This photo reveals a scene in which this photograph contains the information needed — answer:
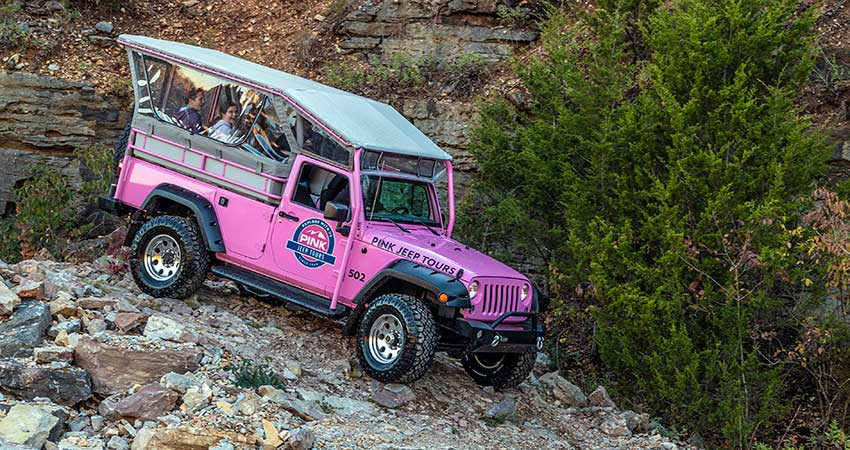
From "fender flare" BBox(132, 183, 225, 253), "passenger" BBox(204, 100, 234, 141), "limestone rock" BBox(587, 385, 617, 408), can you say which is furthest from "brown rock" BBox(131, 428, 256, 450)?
"limestone rock" BBox(587, 385, 617, 408)

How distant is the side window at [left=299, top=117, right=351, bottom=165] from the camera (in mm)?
10297

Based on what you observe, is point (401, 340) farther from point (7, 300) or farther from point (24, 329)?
point (7, 300)

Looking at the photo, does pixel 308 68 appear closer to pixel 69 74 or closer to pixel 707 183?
pixel 69 74

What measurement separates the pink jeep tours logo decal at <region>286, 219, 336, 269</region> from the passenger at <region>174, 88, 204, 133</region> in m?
1.96

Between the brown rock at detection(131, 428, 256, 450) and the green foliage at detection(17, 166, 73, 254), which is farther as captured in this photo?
the green foliage at detection(17, 166, 73, 254)

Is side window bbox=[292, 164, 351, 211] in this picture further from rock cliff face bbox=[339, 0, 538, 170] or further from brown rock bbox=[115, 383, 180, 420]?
rock cliff face bbox=[339, 0, 538, 170]

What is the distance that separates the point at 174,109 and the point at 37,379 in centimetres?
443

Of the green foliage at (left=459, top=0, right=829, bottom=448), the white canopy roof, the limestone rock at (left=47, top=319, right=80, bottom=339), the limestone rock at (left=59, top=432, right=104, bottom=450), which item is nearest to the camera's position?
the limestone rock at (left=59, top=432, right=104, bottom=450)

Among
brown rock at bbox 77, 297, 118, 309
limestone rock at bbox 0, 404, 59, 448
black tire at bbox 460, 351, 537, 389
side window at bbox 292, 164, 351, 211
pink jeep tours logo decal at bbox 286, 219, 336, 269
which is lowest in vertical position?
limestone rock at bbox 0, 404, 59, 448

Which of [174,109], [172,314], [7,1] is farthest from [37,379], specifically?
[7,1]

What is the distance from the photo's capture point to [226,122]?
Answer: 11016 millimetres

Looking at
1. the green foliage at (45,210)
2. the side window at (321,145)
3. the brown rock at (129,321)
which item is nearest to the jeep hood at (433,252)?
the side window at (321,145)

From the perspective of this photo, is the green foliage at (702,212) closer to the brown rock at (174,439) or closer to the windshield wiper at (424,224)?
the windshield wiper at (424,224)

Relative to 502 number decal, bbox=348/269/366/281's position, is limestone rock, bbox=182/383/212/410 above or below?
below
